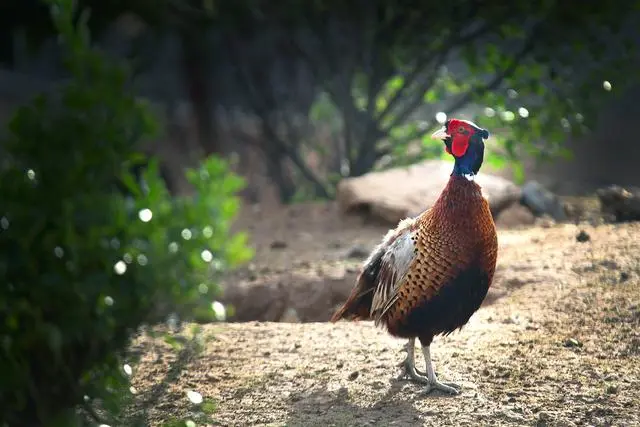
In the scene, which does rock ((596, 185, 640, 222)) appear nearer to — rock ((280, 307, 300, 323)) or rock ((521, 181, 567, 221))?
rock ((521, 181, 567, 221))

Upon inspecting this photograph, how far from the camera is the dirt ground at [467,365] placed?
3.49 m

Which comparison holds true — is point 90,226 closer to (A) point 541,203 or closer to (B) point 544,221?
(B) point 544,221

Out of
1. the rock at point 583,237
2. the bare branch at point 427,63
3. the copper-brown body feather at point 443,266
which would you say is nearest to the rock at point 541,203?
the bare branch at point 427,63

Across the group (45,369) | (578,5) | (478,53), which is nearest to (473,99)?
(478,53)

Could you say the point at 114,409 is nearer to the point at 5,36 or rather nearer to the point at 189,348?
the point at 189,348

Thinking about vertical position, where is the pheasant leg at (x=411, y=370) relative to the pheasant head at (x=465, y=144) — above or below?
below

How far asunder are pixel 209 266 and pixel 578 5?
6351mm

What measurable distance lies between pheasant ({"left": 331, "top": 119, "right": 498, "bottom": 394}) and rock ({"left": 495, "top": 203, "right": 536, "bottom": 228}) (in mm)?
4044

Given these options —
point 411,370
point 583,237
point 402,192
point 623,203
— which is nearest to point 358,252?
point 402,192

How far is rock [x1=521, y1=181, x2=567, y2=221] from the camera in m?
8.04

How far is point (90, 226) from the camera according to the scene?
5.74 ft

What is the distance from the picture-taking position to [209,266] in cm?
164

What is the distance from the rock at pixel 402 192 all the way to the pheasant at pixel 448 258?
3.65 metres

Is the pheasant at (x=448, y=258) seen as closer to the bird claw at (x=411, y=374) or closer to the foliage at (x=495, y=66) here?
the bird claw at (x=411, y=374)
